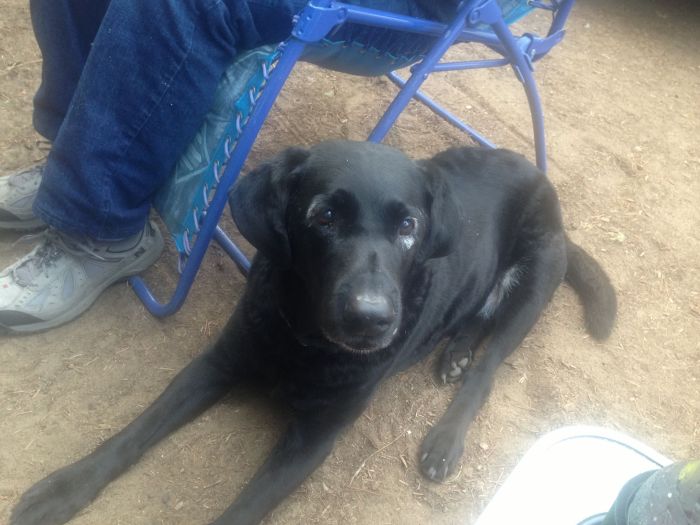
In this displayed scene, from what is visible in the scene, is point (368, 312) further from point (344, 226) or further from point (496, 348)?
point (496, 348)

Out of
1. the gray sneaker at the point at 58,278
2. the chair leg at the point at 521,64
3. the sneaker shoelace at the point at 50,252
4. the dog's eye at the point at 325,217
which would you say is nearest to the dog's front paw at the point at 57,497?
the gray sneaker at the point at 58,278

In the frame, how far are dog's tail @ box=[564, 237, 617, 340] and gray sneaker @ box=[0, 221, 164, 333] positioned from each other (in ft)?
5.94

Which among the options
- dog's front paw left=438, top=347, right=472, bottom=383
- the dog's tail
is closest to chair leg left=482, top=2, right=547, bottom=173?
the dog's tail

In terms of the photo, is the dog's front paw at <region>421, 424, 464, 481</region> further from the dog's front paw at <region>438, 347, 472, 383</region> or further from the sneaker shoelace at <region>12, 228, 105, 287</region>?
the sneaker shoelace at <region>12, 228, 105, 287</region>

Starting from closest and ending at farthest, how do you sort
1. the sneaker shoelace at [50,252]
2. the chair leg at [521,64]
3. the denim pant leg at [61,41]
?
the denim pant leg at [61,41], the sneaker shoelace at [50,252], the chair leg at [521,64]

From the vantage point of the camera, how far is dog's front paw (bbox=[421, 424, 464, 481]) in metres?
2.02

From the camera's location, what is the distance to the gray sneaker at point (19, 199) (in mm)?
2223

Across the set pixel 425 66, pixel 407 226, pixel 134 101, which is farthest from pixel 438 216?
pixel 134 101

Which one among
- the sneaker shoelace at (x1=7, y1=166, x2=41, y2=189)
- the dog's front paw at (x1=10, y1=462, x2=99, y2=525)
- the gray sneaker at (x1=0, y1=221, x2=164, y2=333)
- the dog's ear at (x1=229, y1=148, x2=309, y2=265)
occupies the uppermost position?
the dog's ear at (x1=229, y1=148, x2=309, y2=265)

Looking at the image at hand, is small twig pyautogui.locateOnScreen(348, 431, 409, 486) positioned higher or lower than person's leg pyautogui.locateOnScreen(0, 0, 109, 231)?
lower

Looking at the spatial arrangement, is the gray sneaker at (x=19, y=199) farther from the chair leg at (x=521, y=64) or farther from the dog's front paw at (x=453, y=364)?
the chair leg at (x=521, y=64)

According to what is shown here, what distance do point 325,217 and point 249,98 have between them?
570 millimetres

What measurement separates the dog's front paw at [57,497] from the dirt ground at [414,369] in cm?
6

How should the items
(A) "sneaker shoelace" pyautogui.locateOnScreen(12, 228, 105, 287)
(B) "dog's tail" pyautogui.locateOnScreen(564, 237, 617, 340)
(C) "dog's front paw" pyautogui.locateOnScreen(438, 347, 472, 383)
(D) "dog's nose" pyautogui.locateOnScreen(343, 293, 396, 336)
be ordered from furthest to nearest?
(B) "dog's tail" pyautogui.locateOnScreen(564, 237, 617, 340)
(C) "dog's front paw" pyautogui.locateOnScreen(438, 347, 472, 383)
(A) "sneaker shoelace" pyautogui.locateOnScreen(12, 228, 105, 287)
(D) "dog's nose" pyautogui.locateOnScreen(343, 293, 396, 336)
